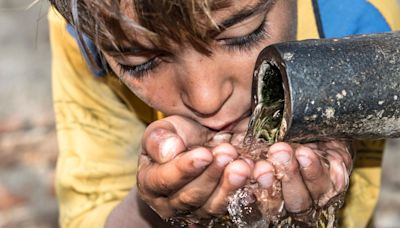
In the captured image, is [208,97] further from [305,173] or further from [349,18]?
[349,18]

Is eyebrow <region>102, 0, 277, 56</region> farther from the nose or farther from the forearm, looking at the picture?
the forearm

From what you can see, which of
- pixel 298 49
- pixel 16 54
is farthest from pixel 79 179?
pixel 16 54

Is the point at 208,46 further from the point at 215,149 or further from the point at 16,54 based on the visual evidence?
the point at 16,54

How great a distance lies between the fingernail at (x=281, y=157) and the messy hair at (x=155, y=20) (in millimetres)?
262

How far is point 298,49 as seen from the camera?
1.61m

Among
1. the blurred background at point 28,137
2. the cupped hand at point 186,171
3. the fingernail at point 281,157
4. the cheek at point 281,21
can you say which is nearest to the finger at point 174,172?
the cupped hand at point 186,171

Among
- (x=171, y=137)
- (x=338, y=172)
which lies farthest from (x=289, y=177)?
(x=171, y=137)

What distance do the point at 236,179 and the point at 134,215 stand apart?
808 millimetres

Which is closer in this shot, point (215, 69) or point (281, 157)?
point (281, 157)

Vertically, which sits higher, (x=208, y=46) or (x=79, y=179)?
(x=208, y=46)

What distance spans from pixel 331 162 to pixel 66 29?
0.98 m

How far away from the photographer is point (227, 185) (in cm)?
158

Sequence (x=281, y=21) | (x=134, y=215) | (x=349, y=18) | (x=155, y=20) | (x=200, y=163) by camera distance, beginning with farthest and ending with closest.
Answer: (x=134, y=215), (x=349, y=18), (x=281, y=21), (x=155, y=20), (x=200, y=163)

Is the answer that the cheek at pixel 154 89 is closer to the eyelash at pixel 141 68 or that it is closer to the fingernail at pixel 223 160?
the eyelash at pixel 141 68
